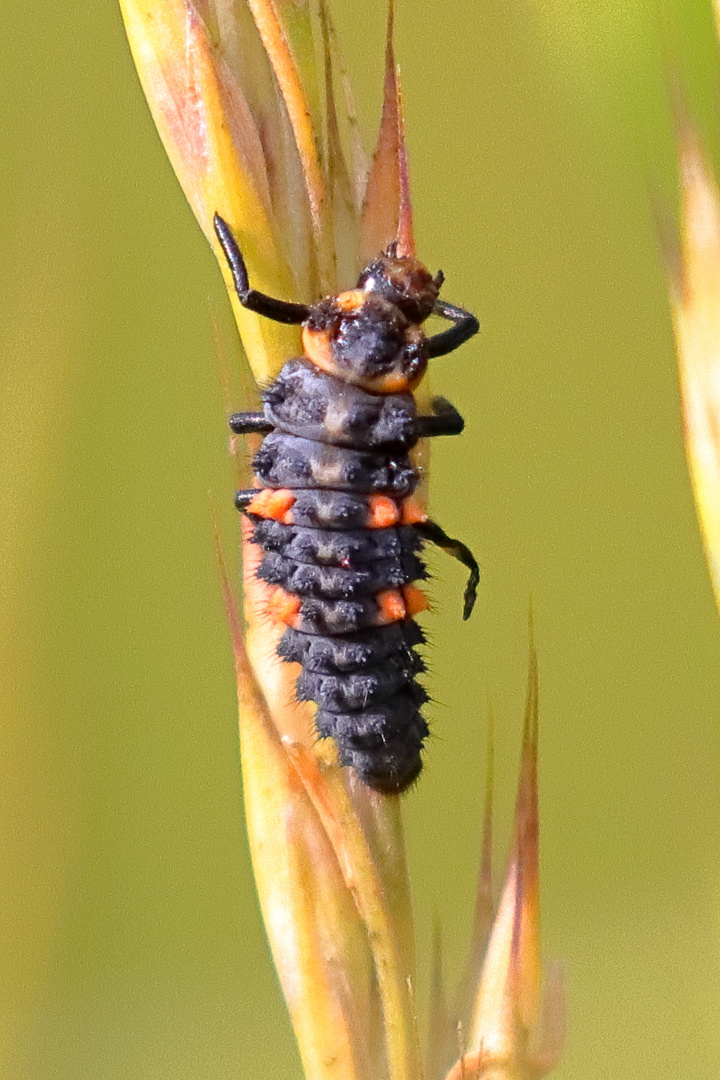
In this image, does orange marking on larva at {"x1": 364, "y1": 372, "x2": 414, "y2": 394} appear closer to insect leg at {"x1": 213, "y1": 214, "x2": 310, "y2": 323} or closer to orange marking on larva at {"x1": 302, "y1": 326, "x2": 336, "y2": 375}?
orange marking on larva at {"x1": 302, "y1": 326, "x2": 336, "y2": 375}

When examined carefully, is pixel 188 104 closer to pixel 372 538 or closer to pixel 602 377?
pixel 372 538

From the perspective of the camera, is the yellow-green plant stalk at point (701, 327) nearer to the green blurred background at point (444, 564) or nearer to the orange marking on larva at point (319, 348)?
the orange marking on larva at point (319, 348)

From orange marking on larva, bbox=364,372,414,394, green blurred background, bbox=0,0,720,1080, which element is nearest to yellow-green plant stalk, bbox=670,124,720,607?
orange marking on larva, bbox=364,372,414,394

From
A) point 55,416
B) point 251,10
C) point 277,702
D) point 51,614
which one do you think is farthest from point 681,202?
point 51,614

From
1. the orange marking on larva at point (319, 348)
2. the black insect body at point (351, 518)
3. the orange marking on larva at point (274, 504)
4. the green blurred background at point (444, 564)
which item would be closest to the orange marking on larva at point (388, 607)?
the black insect body at point (351, 518)

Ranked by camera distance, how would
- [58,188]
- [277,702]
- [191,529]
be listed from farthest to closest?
[191,529], [58,188], [277,702]
